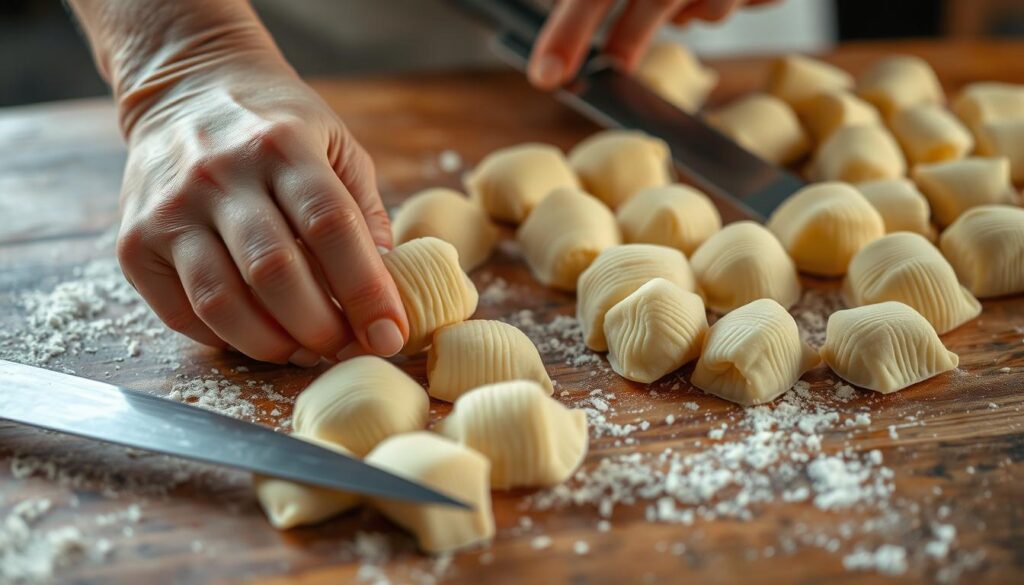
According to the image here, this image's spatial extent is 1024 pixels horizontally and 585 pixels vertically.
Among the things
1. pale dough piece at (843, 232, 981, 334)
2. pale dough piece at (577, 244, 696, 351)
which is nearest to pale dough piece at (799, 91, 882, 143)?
pale dough piece at (843, 232, 981, 334)

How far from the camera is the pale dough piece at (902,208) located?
1331mm

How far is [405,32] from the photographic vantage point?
1.97 metres

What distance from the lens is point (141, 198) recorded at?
1.11 m

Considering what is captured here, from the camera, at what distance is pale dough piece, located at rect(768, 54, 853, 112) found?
1.70 metres

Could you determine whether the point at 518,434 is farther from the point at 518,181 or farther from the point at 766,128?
the point at 766,128

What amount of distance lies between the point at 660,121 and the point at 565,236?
1.21 feet

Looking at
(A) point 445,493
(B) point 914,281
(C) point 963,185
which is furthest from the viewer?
(C) point 963,185

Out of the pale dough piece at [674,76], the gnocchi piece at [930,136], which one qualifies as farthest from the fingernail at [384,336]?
the gnocchi piece at [930,136]

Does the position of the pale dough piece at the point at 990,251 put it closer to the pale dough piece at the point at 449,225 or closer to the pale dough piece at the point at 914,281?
the pale dough piece at the point at 914,281

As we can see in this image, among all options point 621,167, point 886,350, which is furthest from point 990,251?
point 621,167

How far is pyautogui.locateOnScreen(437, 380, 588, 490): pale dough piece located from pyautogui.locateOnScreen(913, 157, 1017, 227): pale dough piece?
0.74 metres

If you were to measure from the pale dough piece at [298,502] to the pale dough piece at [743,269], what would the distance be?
523mm

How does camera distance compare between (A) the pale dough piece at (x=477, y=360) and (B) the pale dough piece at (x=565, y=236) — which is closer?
(A) the pale dough piece at (x=477, y=360)

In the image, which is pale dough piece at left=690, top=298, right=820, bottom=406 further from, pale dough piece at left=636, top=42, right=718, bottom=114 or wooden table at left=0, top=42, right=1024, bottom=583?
pale dough piece at left=636, top=42, right=718, bottom=114
